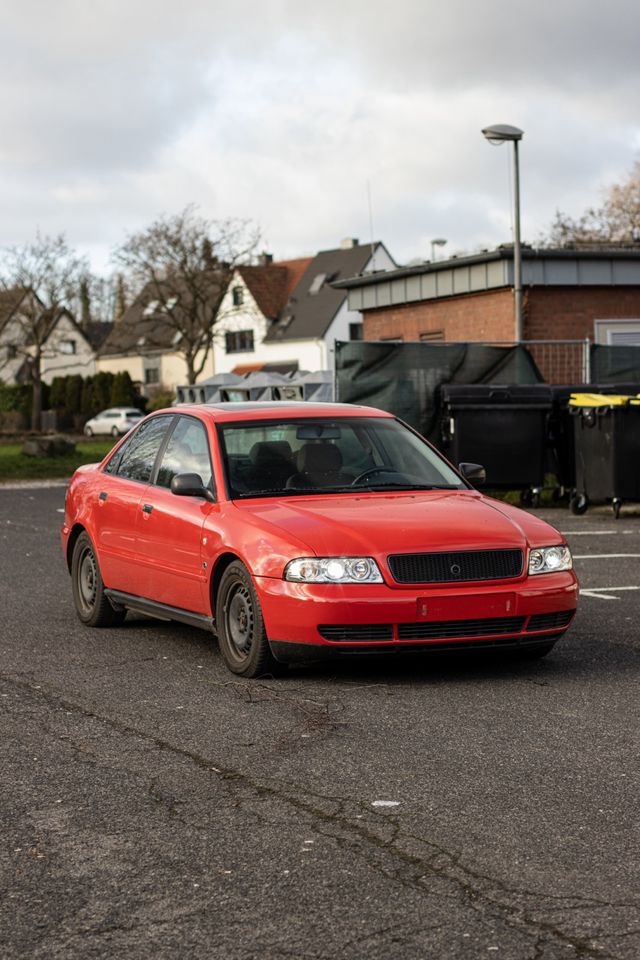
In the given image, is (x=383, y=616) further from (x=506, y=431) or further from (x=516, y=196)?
(x=516, y=196)

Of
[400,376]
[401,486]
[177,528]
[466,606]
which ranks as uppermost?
[400,376]

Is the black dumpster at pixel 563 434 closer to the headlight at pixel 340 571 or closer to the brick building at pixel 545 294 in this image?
the brick building at pixel 545 294

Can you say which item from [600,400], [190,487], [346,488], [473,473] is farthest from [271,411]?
[600,400]

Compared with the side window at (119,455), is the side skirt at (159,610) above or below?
below

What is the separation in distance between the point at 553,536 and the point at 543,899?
4059mm

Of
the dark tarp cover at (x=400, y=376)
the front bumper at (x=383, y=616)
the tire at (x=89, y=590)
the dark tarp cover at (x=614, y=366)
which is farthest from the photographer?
the dark tarp cover at (x=614, y=366)

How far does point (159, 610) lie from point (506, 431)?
1104 centimetres

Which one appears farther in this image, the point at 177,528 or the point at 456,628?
the point at 177,528

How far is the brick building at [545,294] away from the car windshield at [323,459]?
17.6 metres

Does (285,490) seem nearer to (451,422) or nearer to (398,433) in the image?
(398,433)

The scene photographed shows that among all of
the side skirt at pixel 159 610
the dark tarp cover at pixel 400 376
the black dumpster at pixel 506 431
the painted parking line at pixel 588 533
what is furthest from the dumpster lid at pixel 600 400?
the side skirt at pixel 159 610

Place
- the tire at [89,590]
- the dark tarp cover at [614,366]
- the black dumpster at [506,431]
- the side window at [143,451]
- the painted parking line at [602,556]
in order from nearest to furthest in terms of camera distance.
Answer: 1. the side window at [143,451]
2. the tire at [89,590]
3. the painted parking line at [602,556]
4. the black dumpster at [506,431]
5. the dark tarp cover at [614,366]

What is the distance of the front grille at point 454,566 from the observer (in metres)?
7.77

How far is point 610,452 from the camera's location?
18.5 m
